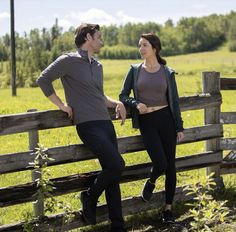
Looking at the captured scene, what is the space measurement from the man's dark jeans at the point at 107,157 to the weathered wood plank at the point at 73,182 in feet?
1.05

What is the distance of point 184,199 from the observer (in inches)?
270

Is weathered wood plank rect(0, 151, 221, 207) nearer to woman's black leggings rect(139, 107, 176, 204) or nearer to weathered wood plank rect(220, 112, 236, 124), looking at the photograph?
woman's black leggings rect(139, 107, 176, 204)

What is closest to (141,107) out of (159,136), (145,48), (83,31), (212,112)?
(159,136)

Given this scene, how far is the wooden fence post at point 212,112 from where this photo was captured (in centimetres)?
695

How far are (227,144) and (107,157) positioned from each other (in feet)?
9.19

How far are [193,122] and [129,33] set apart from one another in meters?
165

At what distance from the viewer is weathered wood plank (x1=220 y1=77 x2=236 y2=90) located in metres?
7.30

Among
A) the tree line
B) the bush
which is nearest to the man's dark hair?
the tree line

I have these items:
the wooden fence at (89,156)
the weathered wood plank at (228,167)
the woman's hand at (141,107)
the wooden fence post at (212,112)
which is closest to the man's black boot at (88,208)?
the wooden fence at (89,156)

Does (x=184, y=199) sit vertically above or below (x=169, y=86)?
below

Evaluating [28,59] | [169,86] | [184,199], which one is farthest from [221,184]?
[28,59]

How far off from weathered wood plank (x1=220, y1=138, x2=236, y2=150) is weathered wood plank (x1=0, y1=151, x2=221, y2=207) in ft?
1.69

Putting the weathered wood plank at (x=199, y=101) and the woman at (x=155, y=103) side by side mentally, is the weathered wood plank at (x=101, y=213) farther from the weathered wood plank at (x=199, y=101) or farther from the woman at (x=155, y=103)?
the weathered wood plank at (x=199, y=101)

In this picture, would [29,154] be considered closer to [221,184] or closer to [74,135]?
[221,184]
